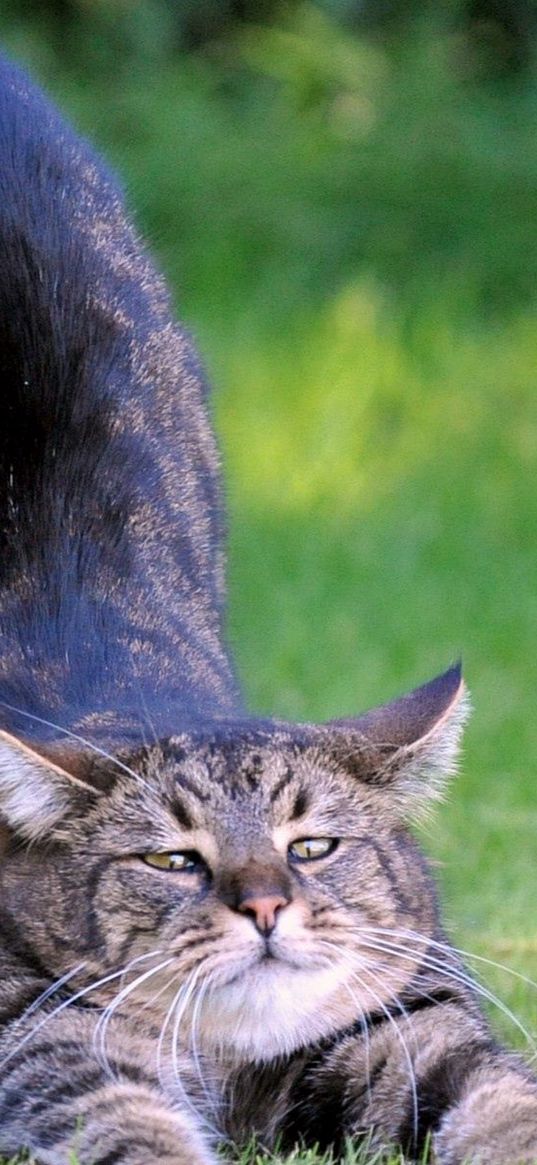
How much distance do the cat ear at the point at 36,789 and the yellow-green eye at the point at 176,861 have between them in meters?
0.13

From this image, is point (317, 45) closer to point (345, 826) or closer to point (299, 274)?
point (299, 274)

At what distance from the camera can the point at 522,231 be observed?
8.60 metres

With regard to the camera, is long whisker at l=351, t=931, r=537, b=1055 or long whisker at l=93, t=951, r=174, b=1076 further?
long whisker at l=351, t=931, r=537, b=1055

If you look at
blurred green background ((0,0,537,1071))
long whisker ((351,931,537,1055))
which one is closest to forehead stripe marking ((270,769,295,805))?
long whisker ((351,931,537,1055))

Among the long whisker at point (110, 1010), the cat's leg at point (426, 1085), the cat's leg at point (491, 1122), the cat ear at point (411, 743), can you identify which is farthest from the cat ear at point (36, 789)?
the cat's leg at point (491, 1122)

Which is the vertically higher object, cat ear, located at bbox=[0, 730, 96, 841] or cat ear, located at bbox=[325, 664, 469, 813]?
cat ear, located at bbox=[325, 664, 469, 813]

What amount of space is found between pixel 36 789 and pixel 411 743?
20.4 inches

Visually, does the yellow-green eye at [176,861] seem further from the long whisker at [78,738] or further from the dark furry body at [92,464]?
the dark furry body at [92,464]

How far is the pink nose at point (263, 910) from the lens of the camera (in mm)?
2652

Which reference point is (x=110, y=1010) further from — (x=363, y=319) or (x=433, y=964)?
(x=363, y=319)

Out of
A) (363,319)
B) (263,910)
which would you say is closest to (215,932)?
(263,910)

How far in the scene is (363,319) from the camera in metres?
7.82

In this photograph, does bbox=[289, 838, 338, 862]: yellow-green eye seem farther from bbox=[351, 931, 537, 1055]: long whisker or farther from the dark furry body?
the dark furry body

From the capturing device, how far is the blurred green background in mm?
5633
